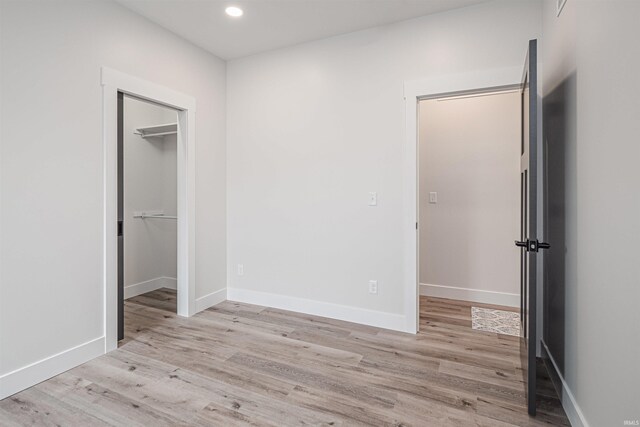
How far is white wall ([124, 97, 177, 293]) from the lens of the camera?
12.9 feet

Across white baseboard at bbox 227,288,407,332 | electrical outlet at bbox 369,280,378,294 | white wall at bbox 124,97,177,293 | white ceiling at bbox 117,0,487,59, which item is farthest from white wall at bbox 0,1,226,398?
electrical outlet at bbox 369,280,378,294

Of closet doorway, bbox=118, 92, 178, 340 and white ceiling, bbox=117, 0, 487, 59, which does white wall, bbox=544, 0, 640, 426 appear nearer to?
white ceiling, bbox=117, 0, 487, 59

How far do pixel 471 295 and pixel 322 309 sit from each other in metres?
1.72

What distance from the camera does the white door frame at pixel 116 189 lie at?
2535 mm

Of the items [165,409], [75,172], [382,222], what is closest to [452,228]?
[382,222]

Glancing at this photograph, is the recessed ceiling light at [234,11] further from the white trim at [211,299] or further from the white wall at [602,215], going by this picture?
the white trim at [211,299]

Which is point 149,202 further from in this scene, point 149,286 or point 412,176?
point 412,176

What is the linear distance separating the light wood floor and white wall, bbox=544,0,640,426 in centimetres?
47

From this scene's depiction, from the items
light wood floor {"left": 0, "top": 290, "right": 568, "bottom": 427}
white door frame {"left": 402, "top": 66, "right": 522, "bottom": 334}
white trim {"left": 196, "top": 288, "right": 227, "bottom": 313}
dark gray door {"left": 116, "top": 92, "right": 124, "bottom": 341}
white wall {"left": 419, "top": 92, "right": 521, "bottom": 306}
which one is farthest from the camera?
white wall {"left": 419, "top": 92, "right": 521, "bottom": 306}

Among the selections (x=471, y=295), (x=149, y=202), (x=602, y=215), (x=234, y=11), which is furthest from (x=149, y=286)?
(x=602, y=215)

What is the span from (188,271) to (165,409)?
1567mm

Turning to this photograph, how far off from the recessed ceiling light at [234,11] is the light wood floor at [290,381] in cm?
260

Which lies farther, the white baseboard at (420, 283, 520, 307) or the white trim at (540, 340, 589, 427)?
the white baseboard at (420, 283, 520, 307)

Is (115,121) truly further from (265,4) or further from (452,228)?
(452,228)
